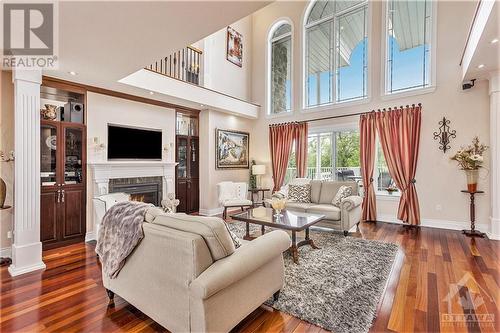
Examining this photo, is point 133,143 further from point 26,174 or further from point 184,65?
point 184,65

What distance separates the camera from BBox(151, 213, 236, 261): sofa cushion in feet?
Result: 5.49

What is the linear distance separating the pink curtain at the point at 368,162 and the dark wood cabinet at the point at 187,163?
398 cm

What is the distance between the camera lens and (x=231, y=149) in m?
6.82

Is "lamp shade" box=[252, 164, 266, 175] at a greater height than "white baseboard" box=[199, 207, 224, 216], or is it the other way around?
"lamp shade" box=[252, 164, 266, 175]

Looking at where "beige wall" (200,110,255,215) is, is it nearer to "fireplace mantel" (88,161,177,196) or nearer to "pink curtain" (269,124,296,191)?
"fireplace mantel" (88,161,177,196)

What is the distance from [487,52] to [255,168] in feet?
16.0

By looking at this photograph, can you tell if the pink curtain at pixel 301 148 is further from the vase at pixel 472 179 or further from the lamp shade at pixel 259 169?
the vase at pixel 472 179

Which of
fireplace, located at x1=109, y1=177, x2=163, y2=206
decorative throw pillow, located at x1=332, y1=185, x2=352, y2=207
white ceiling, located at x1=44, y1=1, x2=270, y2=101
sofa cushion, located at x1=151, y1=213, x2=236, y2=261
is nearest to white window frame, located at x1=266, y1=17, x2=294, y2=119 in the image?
decorative throw pillow, located at x1=332, y1=185, x2=352, y2=207

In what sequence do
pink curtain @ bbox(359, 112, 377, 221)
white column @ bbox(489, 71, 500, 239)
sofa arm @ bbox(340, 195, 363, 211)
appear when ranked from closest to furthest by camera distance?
white column @ bbox(489, 71, 500, 239) < sofa arm @ bbox(340, 195, 363, 211) < pink curtain @ bbox(359, 112, 377, 221)

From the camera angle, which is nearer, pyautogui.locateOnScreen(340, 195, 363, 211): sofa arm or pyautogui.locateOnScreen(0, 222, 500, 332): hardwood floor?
pyautogui.locateOnScreen(0, 222, 500, 332): hardwood floor

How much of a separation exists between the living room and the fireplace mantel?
0.03 meters

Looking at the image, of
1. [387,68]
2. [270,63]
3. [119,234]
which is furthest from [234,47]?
[119,234]

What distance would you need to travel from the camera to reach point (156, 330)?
75.8 inches

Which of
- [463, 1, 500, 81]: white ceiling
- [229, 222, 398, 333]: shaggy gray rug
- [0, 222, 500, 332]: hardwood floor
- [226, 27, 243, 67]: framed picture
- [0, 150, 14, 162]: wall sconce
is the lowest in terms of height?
[0, 222, 500, 332]: hardwood floor
